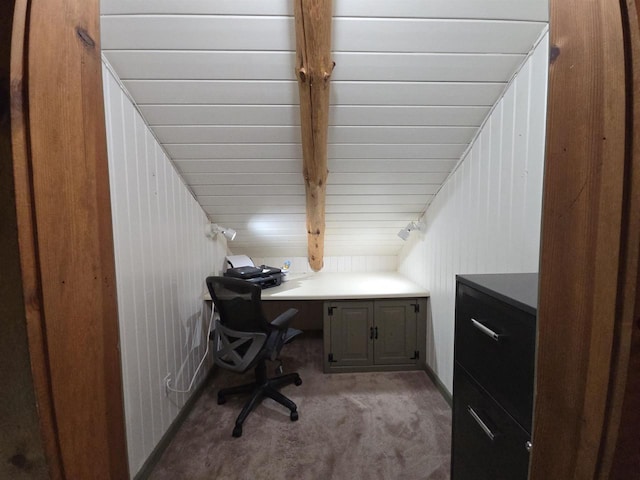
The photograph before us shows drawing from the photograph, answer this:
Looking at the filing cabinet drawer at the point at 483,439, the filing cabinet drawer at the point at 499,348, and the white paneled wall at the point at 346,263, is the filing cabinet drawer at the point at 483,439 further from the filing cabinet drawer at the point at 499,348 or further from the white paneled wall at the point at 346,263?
the white paneled wall at the point at 346,263

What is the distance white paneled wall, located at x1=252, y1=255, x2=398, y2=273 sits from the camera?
119 inches

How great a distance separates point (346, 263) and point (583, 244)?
268 cm

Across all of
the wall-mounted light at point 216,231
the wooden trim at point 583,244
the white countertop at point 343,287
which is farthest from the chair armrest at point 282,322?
the wooden trim at point 583,244

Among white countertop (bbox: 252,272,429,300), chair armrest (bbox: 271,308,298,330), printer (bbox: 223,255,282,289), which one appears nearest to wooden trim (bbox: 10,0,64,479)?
chair armrest (bbox: 271,308,298,330)

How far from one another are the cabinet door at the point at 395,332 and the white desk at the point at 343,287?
0.35ft

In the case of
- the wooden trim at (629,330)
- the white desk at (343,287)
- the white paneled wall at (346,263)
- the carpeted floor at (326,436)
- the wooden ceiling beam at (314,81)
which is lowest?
the carpeted floor at (326,436)

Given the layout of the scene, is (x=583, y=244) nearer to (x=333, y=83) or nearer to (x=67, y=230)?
(x=67, y=230)

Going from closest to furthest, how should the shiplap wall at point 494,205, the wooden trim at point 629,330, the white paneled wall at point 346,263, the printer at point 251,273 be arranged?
the wooden trim at point 629,330
the shiplap wall at point 494,205
the printer at point 251,273
the white paneled wall at point 346,263

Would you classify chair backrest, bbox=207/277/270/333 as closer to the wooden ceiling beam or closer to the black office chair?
the black office chair

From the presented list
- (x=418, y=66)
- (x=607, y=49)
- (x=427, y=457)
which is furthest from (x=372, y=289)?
(x=607, y=49)

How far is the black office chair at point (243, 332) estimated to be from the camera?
5.20ft

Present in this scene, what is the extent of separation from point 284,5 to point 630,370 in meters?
1.44

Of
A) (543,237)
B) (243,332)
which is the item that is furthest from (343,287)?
(543,237)

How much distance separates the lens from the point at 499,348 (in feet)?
2.54
